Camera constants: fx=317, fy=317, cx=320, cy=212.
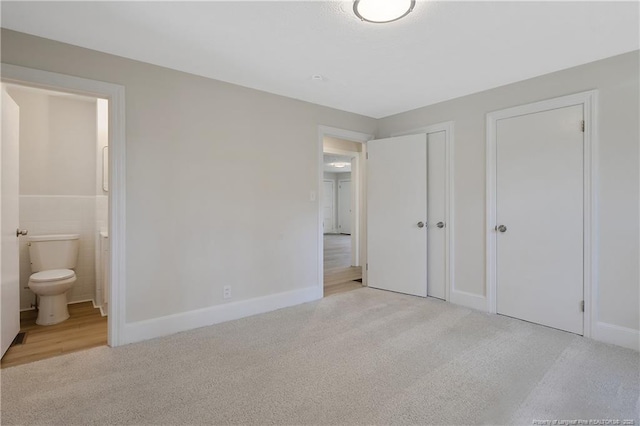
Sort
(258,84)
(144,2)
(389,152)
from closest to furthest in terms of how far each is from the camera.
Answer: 1. (144,2)
2. (258,84)
3. (389,152)

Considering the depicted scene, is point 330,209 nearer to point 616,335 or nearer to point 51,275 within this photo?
point 51,275

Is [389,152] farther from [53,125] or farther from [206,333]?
[53,125]

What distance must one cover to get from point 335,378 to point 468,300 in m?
2.08

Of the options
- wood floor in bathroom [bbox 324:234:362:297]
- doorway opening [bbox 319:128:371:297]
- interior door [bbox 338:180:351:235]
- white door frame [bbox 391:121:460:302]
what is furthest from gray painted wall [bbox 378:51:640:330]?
interior door [bbox 338:180:351:235]

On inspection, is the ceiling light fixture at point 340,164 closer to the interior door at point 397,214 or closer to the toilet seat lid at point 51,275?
the interior door at point 397,214

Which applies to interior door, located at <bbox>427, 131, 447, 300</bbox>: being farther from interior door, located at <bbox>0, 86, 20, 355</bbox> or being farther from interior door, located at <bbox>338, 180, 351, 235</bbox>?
interior door, located at <bbox>338, 180, 351, 235</bbox>

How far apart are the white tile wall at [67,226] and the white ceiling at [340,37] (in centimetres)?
207

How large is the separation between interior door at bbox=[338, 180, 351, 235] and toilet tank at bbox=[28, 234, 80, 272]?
9.31 metres

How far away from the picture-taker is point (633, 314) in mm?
2432

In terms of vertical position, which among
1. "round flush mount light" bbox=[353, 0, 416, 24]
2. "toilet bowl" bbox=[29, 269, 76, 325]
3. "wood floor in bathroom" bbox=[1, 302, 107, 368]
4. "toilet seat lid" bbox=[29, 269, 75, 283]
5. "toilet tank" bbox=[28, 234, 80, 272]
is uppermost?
"round flush mount light" bbox=[353, 0, 416, 24]

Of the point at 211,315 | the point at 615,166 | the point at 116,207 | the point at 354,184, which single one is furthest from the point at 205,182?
the point at 615,166

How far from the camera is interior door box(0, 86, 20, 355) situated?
2.29 meters

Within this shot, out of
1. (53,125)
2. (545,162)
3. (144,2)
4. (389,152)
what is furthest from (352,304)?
(53,125)

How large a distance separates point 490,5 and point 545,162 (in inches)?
64.6
